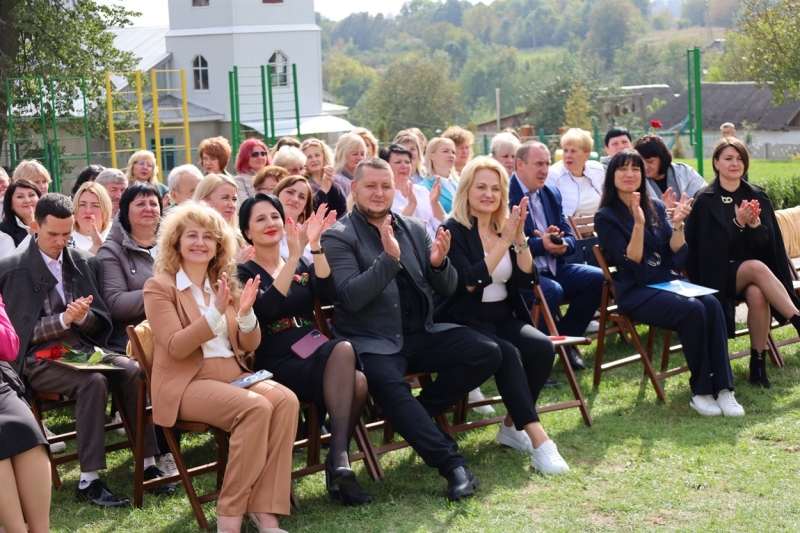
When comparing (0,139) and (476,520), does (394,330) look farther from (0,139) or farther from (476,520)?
(0,139)

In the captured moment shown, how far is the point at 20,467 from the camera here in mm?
4348

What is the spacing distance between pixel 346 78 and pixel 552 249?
378ft

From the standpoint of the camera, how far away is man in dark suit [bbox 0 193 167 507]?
16.9 ft

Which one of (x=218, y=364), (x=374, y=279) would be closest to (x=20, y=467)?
(x=218, y=364)

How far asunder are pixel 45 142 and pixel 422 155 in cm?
1264

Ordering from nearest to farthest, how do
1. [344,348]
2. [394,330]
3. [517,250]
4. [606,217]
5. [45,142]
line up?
[344,348] < [394,330] < [517,250] < [606,217] < [45,142]

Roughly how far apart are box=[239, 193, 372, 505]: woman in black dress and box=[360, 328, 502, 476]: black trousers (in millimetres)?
130

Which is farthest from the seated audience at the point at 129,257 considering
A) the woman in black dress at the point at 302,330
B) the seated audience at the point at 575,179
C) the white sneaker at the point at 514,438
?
the seated audience at the point at 575,179

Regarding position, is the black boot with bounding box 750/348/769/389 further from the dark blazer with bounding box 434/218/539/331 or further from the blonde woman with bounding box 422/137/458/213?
the blonde woman with bounding box 422/137/458/213

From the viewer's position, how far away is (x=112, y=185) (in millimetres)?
7512

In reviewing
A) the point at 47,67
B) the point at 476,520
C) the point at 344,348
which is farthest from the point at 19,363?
the point at 47,67

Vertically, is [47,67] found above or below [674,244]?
above

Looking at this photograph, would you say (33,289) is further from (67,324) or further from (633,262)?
(633,262)

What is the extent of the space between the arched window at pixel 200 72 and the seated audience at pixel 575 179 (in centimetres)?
3446
